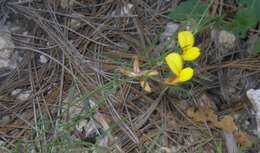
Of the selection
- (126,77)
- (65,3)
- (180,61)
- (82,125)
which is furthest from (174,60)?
(65,3)

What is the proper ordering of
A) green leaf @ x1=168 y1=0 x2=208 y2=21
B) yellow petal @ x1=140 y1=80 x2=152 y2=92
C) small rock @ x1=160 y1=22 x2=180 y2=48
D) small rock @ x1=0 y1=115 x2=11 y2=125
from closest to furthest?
yellow petal @ x1=140 y1=80 x2=152 y2=92, small rock @ x1=0 y1=115 x2=11 y2=125, green leaf @ x1=168 y1=0 x2=208 y2=21, small rock @ x1=160 y1=22 x2=180 y2=48

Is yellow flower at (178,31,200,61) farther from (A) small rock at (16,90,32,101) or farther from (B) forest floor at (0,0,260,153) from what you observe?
(A) small rock at (16,90,32,101)

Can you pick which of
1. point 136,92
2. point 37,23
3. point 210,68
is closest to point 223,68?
point 210,68

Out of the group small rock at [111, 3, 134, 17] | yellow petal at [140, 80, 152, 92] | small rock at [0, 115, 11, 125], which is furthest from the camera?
small rock at [111, 3, 134, 17]

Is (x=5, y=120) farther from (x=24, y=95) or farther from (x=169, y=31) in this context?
(x=169, y=31)

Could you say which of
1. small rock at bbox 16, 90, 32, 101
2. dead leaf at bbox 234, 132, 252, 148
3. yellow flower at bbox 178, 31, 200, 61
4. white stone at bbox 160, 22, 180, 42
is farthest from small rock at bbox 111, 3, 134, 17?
dead leaf at bbox 234, 132, 252, 148

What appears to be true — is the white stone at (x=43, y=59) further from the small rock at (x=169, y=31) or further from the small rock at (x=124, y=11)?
the small rock at (x=169, y=31)

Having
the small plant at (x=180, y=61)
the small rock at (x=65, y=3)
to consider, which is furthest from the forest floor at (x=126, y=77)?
the small plant at (x=180, y=61)
